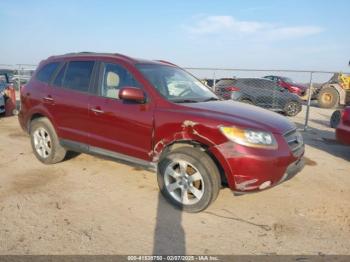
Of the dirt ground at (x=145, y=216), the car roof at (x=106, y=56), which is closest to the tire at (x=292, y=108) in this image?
the dirt ground at (x=145, y=216)

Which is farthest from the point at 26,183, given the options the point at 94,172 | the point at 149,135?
the point at 149,135

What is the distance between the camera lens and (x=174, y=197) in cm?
426

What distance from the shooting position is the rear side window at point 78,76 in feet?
16.8

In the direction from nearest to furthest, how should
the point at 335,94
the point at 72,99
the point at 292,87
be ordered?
the point at 72,99
the point at 335,94
the point at 292,87

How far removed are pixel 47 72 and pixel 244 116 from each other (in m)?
3.49

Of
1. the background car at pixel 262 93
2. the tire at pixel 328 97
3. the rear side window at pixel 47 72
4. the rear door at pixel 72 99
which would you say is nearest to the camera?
the rear door at pixel 72 99

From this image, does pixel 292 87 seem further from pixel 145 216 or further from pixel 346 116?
pixel 145 216

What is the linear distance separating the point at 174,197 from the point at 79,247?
4.40ft

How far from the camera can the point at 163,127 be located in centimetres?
424

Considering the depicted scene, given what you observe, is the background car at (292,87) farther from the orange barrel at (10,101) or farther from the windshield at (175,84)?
the windshield at (175,84)

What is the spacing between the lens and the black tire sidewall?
392 centimetres

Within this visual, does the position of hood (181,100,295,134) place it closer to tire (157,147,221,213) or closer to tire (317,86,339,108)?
tire (157,147,221,213)

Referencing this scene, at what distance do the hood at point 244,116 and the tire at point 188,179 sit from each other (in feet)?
1.61

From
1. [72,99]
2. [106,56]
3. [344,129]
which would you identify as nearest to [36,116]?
[72,99]
